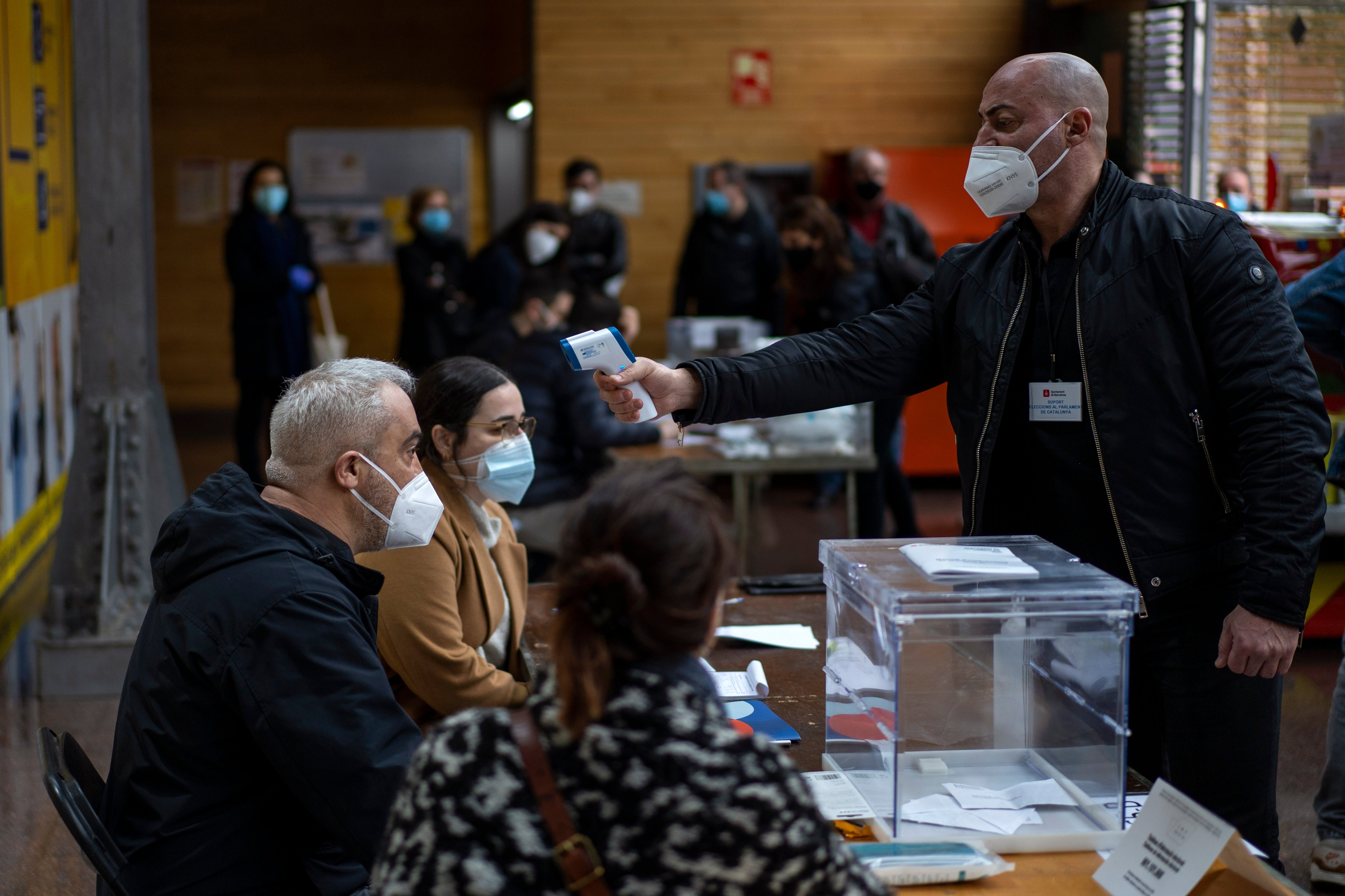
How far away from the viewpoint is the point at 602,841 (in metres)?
1.22

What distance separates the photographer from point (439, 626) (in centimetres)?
256

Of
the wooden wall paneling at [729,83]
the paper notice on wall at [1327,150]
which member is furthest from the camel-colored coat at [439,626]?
the wooden wall paneling at [729,83]

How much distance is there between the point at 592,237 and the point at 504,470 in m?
5.40

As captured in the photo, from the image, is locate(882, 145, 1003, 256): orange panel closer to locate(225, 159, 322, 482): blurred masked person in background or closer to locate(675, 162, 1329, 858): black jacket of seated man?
locate(225, 159, 322, 482): blurred masked person in background

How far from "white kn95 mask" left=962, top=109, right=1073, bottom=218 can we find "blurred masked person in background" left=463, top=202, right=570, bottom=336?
4004mm

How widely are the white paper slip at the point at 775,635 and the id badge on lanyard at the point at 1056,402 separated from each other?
29.1 inches

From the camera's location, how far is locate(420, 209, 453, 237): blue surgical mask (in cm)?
832

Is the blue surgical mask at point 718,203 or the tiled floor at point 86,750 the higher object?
the blue surgical mask at point 718,203

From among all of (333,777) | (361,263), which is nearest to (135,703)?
(333,777)

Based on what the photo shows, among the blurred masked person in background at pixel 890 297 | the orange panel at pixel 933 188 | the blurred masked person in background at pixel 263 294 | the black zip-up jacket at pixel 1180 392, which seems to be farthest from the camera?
the orange panel at pixel 933 188

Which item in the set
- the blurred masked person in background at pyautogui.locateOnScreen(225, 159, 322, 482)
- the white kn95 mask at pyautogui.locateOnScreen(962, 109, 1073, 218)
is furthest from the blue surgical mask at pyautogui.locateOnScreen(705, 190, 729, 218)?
the white kn95 mask at pyautogui.locateOnScreen(962, 109, 1073, 218)

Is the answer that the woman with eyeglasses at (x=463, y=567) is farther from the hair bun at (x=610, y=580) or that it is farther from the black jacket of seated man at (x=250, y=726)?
the hair bun at (x=610, y=580)

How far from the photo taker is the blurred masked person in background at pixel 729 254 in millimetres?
7992

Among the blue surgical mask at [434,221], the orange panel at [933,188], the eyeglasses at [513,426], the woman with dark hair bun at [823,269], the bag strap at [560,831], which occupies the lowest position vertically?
the bag strap at [560,831]
